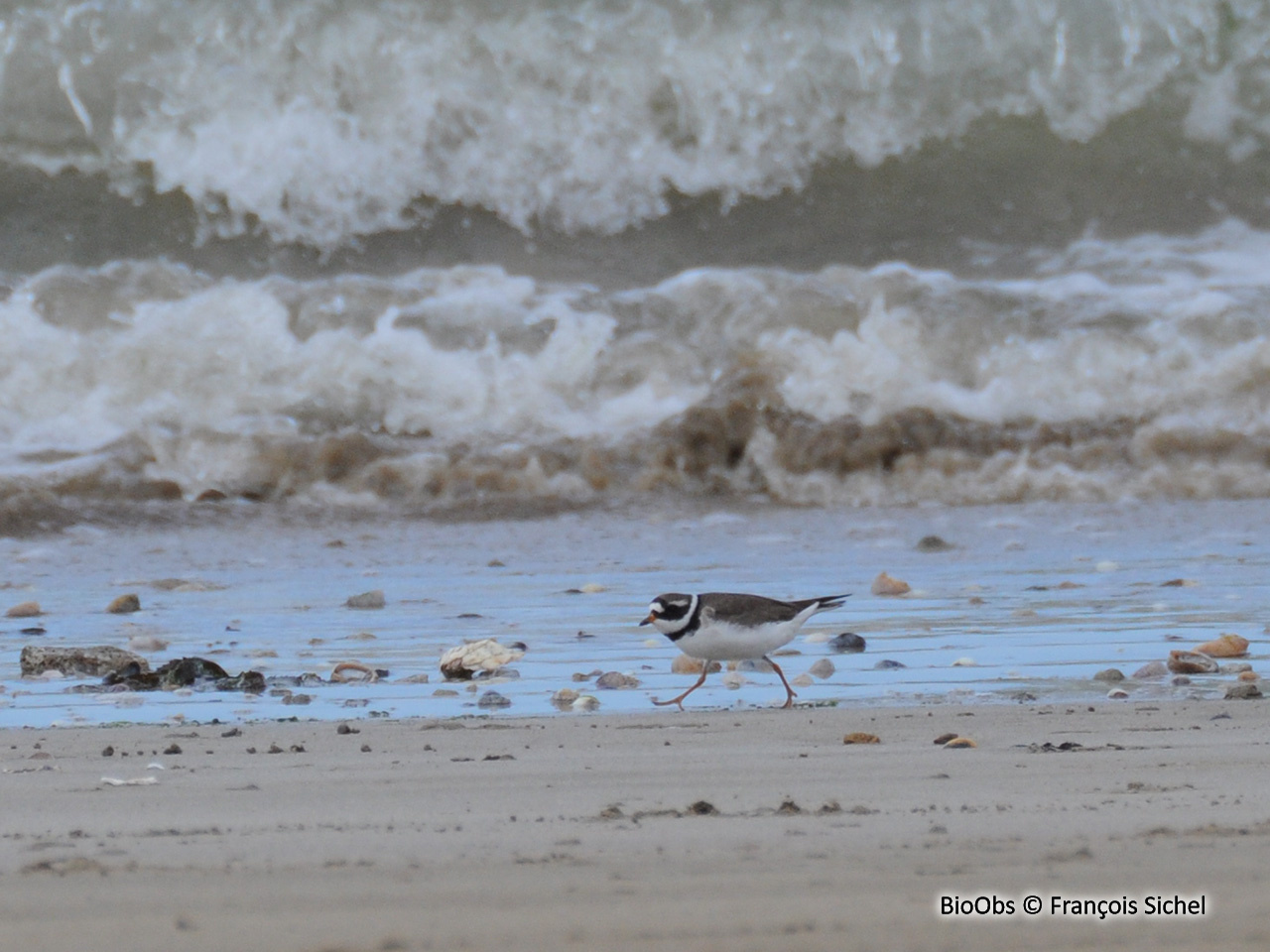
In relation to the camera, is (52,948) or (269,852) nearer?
(52,948)

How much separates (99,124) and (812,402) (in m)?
6.13

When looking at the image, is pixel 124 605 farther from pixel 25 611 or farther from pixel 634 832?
pixel 634 832

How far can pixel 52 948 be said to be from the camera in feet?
5.66

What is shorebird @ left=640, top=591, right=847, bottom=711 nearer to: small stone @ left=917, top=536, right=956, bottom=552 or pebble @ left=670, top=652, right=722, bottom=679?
pebble @ left=670, top=652, right=722, bottom=679

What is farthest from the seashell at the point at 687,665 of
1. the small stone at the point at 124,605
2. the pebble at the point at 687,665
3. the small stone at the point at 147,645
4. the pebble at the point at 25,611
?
the pebble at the point at 25,611

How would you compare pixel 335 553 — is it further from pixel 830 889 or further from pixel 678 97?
pixel 830 889

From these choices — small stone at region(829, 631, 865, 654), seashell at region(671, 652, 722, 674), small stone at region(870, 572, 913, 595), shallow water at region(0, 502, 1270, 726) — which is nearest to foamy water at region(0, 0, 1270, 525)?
shallow water at region(0, 502, 1270, 726)

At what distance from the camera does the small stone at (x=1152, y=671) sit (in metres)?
4.27

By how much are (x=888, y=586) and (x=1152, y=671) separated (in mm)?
2031

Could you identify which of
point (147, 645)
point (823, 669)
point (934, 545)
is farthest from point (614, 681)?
point (934, 545)

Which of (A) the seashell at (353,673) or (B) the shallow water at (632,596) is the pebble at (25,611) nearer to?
(B) the shallow water at (632,596)

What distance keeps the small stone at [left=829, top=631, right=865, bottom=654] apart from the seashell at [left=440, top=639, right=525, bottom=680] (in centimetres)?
108

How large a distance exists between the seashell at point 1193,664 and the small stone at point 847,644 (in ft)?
3.36

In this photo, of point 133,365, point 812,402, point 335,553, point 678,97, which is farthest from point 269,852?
point 678,97
